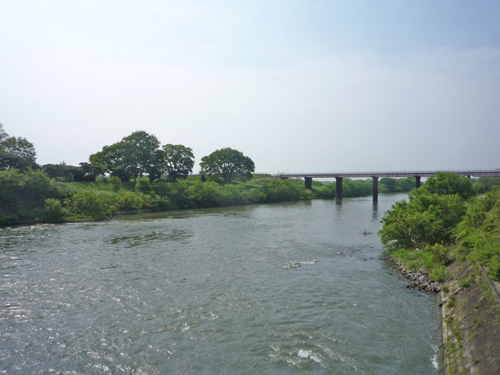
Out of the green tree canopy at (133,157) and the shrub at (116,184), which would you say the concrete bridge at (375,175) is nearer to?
the green tree canopy at (133,157)

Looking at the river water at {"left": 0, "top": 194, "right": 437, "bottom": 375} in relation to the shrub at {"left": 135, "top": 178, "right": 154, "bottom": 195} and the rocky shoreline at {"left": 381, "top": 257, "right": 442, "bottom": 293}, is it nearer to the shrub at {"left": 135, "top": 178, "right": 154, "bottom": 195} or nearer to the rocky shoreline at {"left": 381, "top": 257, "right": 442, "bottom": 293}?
the rocky shoreline at {"left": 381, "top": 257, "right": 442, "bottom": 293}

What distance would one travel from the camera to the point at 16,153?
263 feet

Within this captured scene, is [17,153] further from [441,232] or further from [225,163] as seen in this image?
[441,232]

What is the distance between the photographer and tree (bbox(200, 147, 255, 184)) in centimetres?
11494

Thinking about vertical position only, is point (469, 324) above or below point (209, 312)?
above

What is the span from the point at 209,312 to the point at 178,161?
8739 cm

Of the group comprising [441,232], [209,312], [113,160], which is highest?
[113,160]

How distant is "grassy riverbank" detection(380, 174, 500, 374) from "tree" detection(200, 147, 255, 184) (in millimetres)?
86738

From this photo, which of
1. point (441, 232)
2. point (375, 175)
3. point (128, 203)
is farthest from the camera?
point (375, 175)

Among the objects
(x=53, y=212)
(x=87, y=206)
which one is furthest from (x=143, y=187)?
(x=53, y=212)

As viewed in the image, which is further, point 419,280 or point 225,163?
point 225,163

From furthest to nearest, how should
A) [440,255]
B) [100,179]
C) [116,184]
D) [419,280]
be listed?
[100,179] → [116,184] → [440,255] → [419,280]

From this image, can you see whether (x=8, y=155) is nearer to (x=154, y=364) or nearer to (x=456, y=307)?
(x=154, y=364)

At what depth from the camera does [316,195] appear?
121562mm
